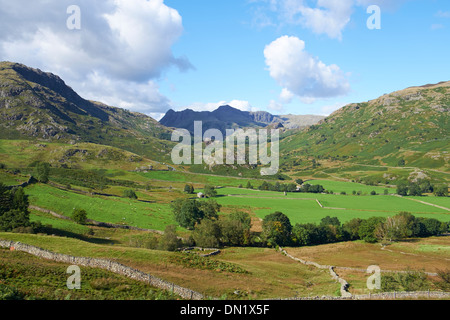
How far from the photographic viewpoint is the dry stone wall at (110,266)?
30469mm

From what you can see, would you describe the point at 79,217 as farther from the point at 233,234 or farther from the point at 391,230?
the point at 391,230

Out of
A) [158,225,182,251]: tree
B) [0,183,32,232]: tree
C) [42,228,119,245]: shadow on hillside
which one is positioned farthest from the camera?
[42,228,119,245]: shadow on hillside

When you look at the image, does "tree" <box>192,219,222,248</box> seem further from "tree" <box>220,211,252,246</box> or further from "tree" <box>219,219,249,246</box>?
"tree" <box>220,211,252,246</box>

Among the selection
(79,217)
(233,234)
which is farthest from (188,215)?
(79,217)

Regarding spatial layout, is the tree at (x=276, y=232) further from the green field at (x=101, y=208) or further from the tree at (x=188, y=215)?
the green field at (x=101, y=208)

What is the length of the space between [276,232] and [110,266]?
2407 inches

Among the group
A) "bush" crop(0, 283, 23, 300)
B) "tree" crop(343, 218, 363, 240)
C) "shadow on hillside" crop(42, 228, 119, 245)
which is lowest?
"tree" crop(343, 218, 363, 240)

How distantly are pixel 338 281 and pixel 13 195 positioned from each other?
88.5 meters

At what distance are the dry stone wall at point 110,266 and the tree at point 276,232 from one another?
2305 inches

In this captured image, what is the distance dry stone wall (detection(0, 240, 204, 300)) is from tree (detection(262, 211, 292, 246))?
58544 mm

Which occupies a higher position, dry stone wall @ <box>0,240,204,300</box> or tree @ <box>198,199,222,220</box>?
dry stone wall @ <box>0,240,204,300</box>

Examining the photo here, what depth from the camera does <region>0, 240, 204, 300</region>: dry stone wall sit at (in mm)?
30469

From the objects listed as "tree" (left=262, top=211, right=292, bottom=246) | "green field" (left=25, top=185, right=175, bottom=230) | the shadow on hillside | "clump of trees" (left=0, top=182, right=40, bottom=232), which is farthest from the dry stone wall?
"tree" (left=262, top=211, right=292, bottom=246)

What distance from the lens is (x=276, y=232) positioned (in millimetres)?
85625
